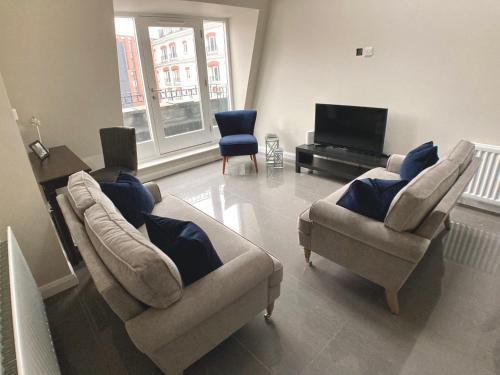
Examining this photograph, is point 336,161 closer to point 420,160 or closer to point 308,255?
point 420,160

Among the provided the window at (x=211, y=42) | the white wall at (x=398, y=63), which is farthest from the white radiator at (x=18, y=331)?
the window at (x=211, y=42)

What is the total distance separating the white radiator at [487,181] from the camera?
2811mm

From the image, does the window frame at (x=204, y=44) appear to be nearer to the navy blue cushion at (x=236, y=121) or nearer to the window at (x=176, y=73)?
the window at (x=176, y=73)

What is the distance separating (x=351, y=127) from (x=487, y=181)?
155cm

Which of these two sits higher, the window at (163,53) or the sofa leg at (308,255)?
the window at (163,53)

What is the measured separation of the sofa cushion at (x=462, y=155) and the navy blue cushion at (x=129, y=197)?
7.32ft

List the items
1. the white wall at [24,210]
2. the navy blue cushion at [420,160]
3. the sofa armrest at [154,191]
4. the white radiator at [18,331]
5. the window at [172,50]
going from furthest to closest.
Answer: the window at [172,50]
the sofa armrest at [154,191]
the navy blue cushion at [420,160]
the white wall at [24,210]
the white radiator at [18,331]

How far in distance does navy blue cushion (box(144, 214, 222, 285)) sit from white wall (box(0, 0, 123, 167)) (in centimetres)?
234

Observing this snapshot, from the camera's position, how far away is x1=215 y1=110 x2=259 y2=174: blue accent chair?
4203 mm

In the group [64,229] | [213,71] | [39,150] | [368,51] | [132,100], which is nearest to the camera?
[64,229]

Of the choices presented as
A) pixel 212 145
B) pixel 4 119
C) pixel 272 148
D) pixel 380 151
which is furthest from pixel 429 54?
pixel 4 119

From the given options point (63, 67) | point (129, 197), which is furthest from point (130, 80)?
point (129, 197)

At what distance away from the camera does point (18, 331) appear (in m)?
1.01

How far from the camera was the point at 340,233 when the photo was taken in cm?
195
